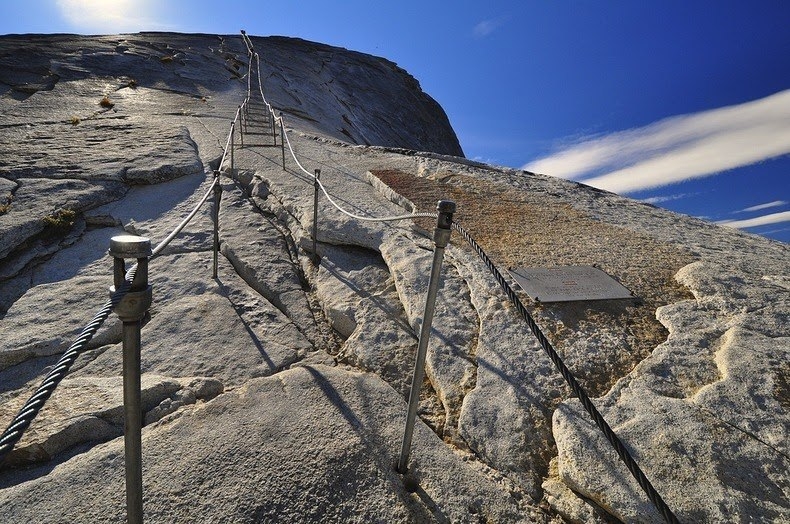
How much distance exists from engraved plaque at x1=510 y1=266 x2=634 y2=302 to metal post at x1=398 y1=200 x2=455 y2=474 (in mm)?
1630

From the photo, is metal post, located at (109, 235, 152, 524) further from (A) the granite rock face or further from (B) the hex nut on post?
(A) the granite rock face

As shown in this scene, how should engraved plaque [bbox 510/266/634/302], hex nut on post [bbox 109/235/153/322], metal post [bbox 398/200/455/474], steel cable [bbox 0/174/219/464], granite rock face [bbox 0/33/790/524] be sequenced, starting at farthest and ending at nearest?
1. engraved plaque [bbox 510/266/634/302]
2. granite rock face [bbox 0/33/790/524]
3. metal post [bbox 398/200/455/474]
4. hex nut on post [bbox 109/235/153/322]
5. steel cable [bbox 0/174/219/464]

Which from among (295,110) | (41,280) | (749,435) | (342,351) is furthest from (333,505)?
(295,110)

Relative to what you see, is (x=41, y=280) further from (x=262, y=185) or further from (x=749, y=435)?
(x=749, y=435)

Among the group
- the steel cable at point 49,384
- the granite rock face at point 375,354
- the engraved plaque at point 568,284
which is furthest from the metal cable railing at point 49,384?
the engraved plaque at point 568,284

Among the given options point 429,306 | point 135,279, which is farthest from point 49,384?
point 429,306

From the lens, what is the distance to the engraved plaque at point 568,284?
347 cm

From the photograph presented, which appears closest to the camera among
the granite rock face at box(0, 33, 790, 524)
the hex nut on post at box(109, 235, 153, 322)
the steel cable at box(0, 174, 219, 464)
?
the steel cable at box(0, 174, 219, 464)

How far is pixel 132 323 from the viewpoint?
4.25 ft

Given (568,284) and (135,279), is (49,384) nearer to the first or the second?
(135,279)

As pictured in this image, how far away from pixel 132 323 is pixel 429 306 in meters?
1.28

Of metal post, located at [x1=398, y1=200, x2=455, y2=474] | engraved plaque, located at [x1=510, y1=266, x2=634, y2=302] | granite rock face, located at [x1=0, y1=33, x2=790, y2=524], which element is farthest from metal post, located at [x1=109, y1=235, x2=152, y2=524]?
engraved plaque, located at [x1=510, y1=266, x2=634, y2=302]

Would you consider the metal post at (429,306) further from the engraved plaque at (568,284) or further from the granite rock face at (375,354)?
the engraved plaque at (568,284)

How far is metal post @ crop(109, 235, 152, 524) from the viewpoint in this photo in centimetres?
128
